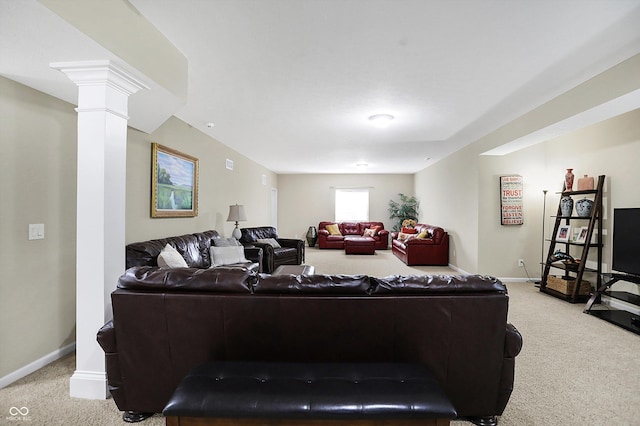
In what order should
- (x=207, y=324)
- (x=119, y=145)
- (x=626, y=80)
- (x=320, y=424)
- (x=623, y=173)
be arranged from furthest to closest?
(x=623, y=173)
(x=626, y=80)
(x=119, y=145)
(x=207, y=324)
(x=320, y=424)

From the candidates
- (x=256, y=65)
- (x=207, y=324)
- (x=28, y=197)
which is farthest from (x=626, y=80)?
(x=28, y=197)

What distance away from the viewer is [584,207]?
4344 mm

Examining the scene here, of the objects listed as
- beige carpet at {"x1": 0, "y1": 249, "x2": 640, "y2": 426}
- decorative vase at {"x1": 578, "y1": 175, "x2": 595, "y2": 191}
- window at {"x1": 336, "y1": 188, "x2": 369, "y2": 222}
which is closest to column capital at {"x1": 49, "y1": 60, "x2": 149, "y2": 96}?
beige carpet at {"x1": 0, "y1": 249, "x2": 640, "y2": 426}

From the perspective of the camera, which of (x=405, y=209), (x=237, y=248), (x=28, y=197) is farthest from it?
(x=405, y=209)

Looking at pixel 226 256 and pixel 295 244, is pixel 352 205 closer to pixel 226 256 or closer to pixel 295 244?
pixel 295 244

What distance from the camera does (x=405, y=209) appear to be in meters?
9.95

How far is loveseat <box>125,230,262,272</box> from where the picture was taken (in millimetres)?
2992

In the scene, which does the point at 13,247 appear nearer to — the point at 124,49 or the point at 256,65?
the point at 124,49

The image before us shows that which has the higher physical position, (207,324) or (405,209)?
(405,209)

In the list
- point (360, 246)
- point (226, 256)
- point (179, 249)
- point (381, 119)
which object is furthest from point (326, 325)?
point (360, 246)

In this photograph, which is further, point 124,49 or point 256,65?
point 256,65

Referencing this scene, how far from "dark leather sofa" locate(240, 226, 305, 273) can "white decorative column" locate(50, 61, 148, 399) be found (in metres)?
3.27

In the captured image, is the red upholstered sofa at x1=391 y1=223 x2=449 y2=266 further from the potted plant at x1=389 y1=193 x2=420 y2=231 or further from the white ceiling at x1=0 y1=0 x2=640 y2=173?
the white ceiling at x1=0 y1=0 x2=640 y2=173

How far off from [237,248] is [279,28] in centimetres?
317
